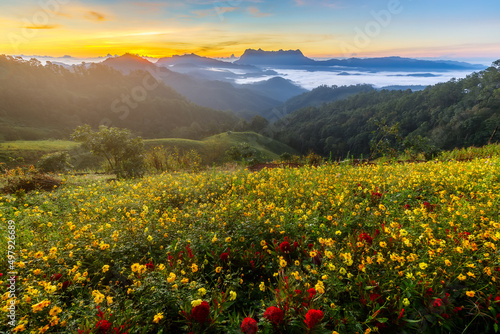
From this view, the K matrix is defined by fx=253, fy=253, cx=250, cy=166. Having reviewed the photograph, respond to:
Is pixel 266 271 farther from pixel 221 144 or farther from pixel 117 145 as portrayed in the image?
pixel 221 144

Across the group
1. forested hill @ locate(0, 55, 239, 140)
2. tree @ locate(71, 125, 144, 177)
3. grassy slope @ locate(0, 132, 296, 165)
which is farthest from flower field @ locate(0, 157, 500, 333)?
forested hill @ locate(0, 55, 239, 140)

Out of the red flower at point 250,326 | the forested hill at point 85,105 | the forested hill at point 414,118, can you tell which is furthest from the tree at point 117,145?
the forested hill at point 85,105

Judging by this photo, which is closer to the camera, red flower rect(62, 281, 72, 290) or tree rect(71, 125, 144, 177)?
red flower rect(62, 281, 72, 290)

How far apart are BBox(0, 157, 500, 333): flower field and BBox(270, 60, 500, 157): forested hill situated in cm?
4180

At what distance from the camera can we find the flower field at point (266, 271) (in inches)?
89.0

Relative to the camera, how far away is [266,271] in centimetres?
313

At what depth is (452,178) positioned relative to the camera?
5.51 m

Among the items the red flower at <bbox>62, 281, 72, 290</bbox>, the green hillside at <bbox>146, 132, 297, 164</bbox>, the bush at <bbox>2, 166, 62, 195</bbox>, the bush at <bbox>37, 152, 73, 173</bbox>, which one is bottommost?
the green hillside at <bbox>146, 132, 297, 164</bbox>

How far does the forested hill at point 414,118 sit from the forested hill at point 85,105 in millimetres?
39999

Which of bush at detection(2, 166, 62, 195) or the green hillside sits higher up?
bush at detection(2, 166, 62, 195)

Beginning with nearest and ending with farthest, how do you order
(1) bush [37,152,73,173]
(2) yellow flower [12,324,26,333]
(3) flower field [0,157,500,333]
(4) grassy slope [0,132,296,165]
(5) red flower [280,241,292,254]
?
(2) yellow flower [12,324,26,333]
(3) flower field [0,157,500,333]
(5) red flower [280,241,292,254]
(1) bush [37,152,73,173]
(4) grassy slope [0,132,296,165]

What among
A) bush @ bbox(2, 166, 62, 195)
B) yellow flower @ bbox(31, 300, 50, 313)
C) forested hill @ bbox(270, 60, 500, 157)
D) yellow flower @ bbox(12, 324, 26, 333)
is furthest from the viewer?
forested hill @ bbox(270, 60, 500, 157)

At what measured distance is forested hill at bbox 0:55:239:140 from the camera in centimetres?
8356

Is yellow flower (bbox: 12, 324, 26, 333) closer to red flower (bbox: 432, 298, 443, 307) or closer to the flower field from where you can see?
the flower field
